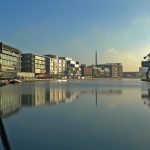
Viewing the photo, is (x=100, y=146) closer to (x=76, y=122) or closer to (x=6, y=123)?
(x=76, y=122)

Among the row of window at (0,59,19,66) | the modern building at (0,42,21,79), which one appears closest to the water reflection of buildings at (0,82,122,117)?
the modern building at (0,42,21,79)

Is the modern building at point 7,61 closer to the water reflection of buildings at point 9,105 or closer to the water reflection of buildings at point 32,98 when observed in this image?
the water reflection of buildings at point 32,98

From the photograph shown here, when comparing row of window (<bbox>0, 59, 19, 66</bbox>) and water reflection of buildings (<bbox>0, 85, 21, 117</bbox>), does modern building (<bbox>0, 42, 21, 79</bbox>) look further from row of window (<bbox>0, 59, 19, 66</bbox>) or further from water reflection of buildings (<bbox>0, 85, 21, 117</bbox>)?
water reflection of buildings (<bbox>0, 85, 21, 117</bbox>)

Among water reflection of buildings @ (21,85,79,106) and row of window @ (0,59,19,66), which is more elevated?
row of window @ (0,59,19,66)

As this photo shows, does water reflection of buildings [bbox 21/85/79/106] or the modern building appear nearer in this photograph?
water reflection of buildings [bbox 21/85/79/106]

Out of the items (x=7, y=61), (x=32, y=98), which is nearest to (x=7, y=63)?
(x=7, y=61)

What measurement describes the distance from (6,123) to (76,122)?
234 inches

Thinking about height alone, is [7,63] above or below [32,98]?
above

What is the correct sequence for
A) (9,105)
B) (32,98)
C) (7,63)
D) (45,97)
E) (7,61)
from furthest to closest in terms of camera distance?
(7,61) → (7,63) → (45,97) → (32,98) → (9,105)

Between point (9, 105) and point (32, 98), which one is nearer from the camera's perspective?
point (9, 105)

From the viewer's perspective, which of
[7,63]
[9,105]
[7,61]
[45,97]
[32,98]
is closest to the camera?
[9,105]

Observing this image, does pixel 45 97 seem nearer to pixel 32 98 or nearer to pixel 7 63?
pixel 32 98

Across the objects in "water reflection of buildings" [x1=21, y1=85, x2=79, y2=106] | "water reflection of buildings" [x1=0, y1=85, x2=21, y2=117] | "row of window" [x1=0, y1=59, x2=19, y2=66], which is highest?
"row of window" [x1=0, y1=59, x2=19, y2=66]

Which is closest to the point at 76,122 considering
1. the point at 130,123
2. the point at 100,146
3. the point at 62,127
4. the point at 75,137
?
the point at 62,127
